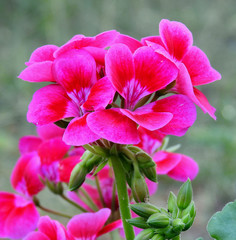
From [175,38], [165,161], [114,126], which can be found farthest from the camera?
[165,161]

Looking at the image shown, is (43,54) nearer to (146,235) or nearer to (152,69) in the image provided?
(152,69)

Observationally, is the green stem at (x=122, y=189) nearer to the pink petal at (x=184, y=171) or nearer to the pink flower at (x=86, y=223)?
the pink flower at (x=86, y=223)

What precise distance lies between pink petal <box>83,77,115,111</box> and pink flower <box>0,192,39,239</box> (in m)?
0.30

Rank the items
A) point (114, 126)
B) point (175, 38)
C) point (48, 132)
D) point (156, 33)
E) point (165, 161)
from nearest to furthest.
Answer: point (114, 126)
point (175, 38)
point (165, 161)
point (48, 132)
point (156, 33)

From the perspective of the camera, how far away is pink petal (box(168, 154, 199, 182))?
0.75 metres

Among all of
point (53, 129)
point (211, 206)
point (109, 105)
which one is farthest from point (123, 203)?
point (211, 206)

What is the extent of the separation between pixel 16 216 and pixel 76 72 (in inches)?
12.6

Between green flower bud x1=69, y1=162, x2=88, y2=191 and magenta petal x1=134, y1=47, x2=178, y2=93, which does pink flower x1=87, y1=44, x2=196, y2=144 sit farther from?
green flower bud x1=69, y1=162, x2=88, y2=191

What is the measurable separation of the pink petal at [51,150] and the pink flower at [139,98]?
25cm

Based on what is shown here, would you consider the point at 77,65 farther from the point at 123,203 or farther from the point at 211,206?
the point at 211,206

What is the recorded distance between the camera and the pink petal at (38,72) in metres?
0.56

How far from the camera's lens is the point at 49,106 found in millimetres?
574

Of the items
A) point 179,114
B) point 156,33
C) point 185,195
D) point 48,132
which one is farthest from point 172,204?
point 156,33

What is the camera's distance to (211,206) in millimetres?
3680
